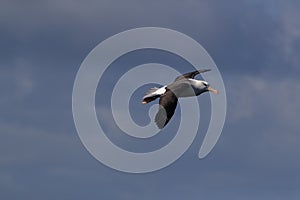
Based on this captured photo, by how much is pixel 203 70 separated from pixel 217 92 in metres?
3.33

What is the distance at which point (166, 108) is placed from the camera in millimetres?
81188

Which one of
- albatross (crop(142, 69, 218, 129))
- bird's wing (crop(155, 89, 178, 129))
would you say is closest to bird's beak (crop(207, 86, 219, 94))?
A: albatross (crop(142, 69, 218, 129))

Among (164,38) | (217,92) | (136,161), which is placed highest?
(164,38)

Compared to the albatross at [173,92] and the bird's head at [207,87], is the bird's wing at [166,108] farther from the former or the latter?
the bird's head at [207,87]

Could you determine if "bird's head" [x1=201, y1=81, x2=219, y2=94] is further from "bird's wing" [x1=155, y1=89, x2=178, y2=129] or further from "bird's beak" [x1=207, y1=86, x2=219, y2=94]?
"bird's wing" [x1=155, y1=89, x2=178, y2=129]

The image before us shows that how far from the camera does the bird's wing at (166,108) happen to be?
78125mm

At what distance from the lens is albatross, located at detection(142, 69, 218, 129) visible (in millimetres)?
80000

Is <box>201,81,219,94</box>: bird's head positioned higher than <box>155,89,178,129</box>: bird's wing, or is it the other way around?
<box>201,81,219,94</box>: bird's head

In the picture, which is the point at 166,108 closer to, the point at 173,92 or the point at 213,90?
the point at 173,92

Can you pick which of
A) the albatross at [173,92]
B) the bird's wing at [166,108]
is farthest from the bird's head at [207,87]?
the bird's wing at [166,108]

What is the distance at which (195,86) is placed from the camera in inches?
3479

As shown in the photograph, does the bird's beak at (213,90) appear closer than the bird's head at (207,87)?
Yes

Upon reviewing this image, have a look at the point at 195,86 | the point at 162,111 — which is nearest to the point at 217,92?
the point at 195,86

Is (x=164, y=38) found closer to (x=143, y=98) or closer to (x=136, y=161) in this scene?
(x=143, y=98)
